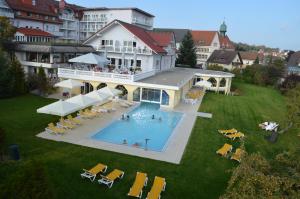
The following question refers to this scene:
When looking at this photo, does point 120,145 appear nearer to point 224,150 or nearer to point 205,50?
point 224,150

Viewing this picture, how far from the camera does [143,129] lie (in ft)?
70.6

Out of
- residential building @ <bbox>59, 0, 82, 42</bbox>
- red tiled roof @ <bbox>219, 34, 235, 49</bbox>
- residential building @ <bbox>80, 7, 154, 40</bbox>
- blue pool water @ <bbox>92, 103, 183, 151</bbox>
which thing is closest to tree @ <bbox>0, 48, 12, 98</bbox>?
blue pool water @ <bbox>92, 103, 183, 151</bbox>

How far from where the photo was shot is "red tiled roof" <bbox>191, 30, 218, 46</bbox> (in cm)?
7644

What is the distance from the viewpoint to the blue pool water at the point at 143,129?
61.2 feet

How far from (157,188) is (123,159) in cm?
380

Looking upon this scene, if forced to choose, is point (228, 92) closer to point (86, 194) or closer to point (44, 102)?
point (44, 102)

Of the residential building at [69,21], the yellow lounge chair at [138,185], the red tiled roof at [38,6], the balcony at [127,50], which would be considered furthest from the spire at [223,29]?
the yellow lounge chair at [138,185]

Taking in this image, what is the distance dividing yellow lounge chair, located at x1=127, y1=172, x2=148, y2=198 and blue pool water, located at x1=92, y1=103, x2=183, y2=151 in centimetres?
447

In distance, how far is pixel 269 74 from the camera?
5528cm

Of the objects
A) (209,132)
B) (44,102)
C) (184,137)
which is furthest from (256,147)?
(44,102)

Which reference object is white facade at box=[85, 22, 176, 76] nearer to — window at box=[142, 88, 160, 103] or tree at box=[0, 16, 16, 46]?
window at box=[142, 88, 160, 103]

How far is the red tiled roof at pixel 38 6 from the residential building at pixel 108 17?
847 cm

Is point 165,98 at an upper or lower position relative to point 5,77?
lower

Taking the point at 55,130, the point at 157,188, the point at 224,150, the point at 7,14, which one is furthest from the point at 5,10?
the point at 157,188
